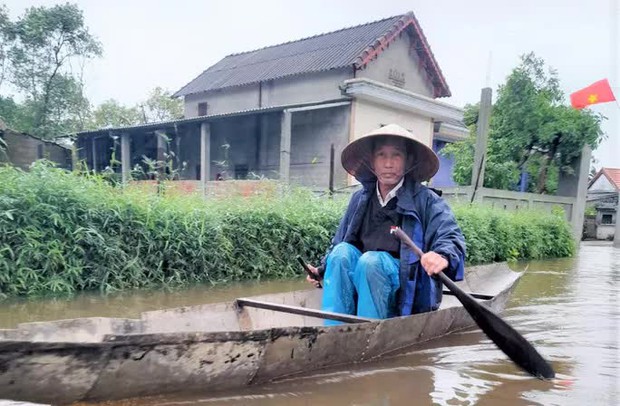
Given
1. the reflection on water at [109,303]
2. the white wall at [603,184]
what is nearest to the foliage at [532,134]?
the reflection on water at [109,303]

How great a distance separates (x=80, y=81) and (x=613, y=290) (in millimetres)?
16354

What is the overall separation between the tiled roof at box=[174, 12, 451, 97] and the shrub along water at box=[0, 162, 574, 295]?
7098mm

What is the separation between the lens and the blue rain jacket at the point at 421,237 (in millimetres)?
2826

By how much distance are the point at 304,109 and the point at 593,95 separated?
6270mm

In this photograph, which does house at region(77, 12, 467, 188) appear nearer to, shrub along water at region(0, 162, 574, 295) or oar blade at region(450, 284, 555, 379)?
shrub along water at region(0, 162, 574, 295)

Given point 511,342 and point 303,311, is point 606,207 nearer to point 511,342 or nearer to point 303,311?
point 511,342

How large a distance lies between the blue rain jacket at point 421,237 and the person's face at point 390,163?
0.09 m

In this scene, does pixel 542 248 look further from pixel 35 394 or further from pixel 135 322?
pixel 35 394

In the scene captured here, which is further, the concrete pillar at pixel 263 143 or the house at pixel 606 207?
the house at pixel 606 207

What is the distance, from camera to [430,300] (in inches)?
121

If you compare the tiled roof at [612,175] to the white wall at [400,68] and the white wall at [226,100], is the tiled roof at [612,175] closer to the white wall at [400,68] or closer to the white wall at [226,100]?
the white wall at [400,68]

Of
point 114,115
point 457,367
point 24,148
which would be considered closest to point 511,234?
point 457,367

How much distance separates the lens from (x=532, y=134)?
12.1 m

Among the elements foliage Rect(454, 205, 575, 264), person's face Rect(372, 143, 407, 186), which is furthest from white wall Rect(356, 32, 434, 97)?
person's face Rect(372, 143, 407, 186)
